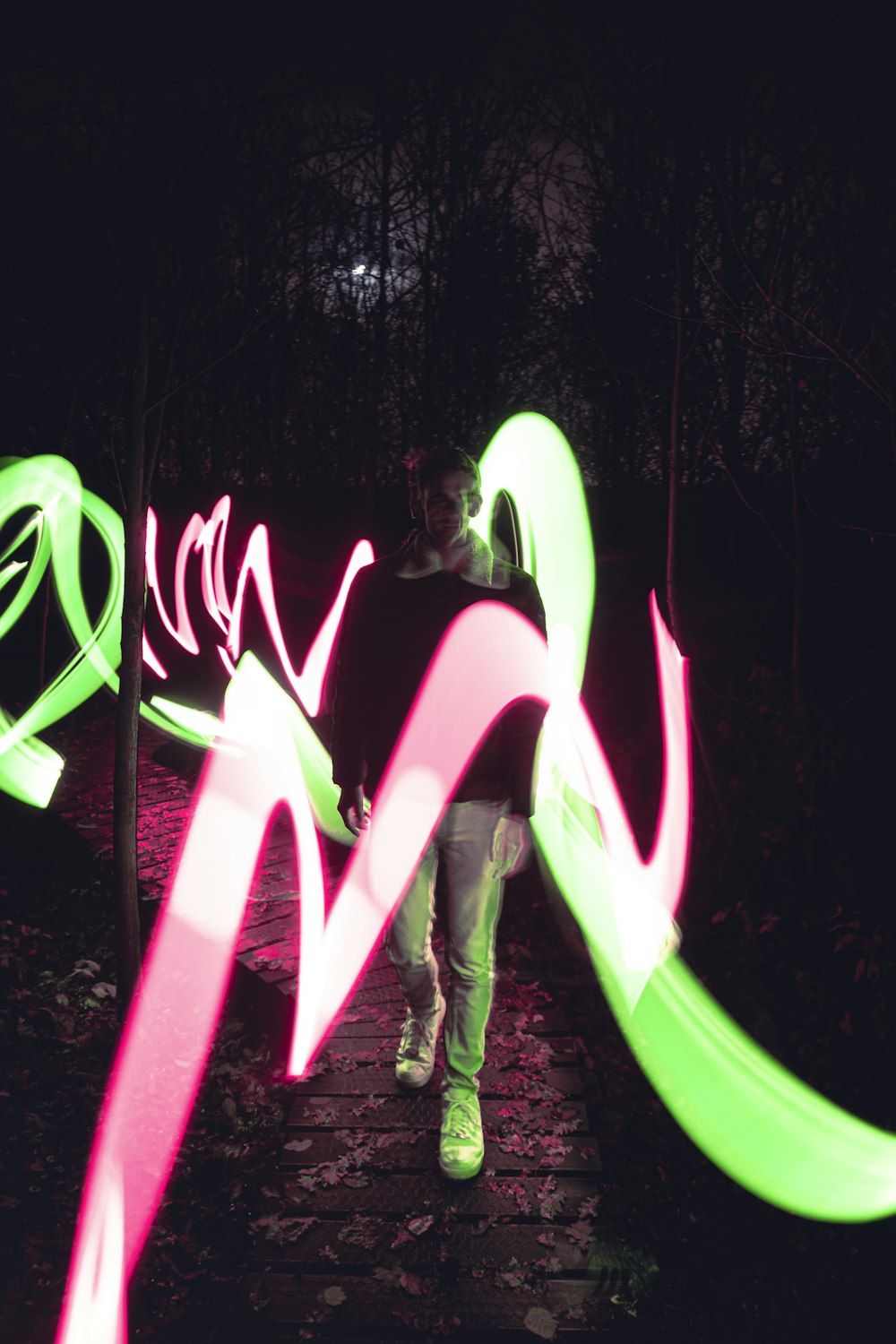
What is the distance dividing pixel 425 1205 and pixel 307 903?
1.35 metres

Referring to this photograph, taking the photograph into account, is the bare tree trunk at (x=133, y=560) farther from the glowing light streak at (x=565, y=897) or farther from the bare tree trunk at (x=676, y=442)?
the bare tree trunk at (x=676, y=442)

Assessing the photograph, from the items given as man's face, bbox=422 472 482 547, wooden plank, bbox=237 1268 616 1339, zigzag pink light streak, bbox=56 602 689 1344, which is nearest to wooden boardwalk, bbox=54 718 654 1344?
wooden plank, bbox=237 1268 616 1339

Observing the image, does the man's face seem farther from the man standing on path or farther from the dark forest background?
the dark forest background

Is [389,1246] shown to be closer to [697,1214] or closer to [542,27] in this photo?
[697,1214]

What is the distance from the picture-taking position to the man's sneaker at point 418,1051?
337 cm

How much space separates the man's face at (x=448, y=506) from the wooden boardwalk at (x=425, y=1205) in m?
2.41

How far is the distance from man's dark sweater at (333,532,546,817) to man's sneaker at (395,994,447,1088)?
→ 4.04ft

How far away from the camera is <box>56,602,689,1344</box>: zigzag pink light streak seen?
276 centimetres

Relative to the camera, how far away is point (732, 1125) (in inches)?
130

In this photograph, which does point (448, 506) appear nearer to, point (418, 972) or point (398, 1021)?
point (418, 972)

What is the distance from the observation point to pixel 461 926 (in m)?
2.87

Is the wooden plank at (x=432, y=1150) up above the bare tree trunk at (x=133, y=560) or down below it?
below

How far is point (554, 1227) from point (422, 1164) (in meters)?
0.55

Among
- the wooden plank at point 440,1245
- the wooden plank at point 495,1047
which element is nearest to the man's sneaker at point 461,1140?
the wooden plank at point 440,1245
